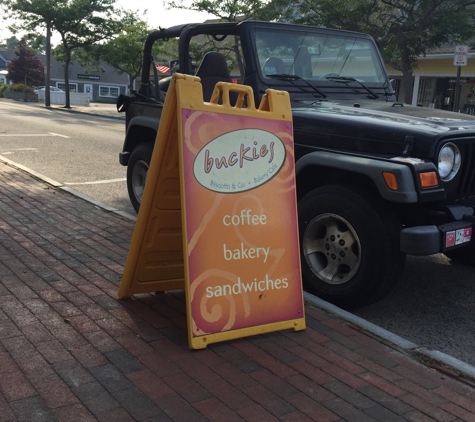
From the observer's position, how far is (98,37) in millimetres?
41750

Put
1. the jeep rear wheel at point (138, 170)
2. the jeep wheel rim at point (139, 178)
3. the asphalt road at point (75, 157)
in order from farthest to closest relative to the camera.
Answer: the asphalt road at point (75, 157) → the jeep wheel rim at point (139, 178) → the jeep rear wheel at point (138, 170)

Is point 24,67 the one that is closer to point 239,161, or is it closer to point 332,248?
point 332,248

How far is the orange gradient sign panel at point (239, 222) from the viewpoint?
12.2 ft

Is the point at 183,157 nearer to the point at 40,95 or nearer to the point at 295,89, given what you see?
the point at 295,89

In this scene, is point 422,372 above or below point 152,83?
below

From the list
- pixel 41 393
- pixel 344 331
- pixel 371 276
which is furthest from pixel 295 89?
pixel 41 393

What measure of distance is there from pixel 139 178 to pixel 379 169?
3576 mm

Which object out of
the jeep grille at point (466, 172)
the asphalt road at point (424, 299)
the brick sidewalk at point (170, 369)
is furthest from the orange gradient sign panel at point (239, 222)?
the jeep grille at point (466, 172)

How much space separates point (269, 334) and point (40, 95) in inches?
2322

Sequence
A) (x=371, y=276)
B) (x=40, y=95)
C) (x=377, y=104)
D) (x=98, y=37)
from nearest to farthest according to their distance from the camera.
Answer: (x=371, y=276), (x=377, y=104), (x=98, y=37), (x=40, y=95)

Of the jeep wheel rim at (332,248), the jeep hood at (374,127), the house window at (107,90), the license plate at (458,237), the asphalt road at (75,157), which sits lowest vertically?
the house window at (107,90)

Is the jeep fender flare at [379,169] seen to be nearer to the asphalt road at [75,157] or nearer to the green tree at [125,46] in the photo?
the asphalt road at [75,157]

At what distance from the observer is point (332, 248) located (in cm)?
460

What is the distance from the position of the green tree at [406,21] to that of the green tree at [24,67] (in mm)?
63027
